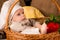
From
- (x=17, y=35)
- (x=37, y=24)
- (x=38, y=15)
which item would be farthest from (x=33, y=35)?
(x=38, y=15)

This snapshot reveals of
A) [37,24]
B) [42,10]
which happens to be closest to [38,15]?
[42,10]

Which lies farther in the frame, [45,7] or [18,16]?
[45,7]

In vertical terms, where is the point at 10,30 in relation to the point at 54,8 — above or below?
below

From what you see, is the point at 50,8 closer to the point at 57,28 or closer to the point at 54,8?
the point at 54,8

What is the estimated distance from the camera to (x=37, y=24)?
46.1 inches

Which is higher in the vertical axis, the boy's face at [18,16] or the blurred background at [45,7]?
the blurred background at [45,7]

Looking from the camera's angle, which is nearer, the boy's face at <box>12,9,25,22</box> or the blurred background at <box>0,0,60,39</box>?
the boy's face at <box>12,9,25,22</box>

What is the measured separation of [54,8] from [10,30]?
0.54 meters

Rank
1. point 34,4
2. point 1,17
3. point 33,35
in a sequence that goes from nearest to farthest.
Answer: point 33,35, point 1,17, point 34,4

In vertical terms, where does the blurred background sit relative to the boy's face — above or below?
above

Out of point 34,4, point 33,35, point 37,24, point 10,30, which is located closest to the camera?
point 33,35

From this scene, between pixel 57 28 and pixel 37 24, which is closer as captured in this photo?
pixel 57 28

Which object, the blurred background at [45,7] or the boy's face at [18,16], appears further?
the blurred background at [45,7]

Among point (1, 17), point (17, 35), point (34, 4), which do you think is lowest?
point (17, 35)
